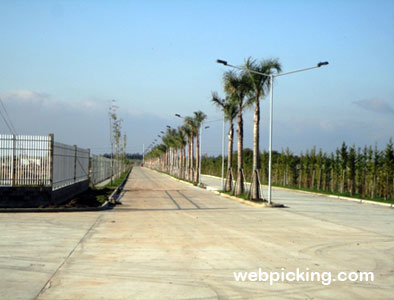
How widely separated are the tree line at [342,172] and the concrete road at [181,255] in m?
18.2

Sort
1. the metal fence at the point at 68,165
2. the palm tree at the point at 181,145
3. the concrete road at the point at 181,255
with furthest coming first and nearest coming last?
the palm tree at the point at 181,145, the metal fence at the point at 68,165, the concrete road at the point at 181,255

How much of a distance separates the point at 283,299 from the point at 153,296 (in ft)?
6.30

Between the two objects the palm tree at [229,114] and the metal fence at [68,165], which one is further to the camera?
the palm tree at [229,114]

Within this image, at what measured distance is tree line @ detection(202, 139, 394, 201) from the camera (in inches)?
1474

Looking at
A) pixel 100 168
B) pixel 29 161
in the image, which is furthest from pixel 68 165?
pixel 100 168

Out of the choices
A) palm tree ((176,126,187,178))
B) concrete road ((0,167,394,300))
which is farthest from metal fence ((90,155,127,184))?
concrete road ((0,167,394,300))

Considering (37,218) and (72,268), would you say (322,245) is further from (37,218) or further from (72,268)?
(37,218)

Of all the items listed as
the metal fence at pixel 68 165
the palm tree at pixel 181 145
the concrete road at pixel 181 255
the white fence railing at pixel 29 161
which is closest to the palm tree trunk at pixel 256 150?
the concrete road at pixel 181 255

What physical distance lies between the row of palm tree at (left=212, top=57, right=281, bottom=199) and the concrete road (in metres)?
10.3

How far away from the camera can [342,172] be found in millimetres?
43594

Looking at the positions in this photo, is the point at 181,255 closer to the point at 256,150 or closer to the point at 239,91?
the point at 256,150

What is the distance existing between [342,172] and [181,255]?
1366 inches

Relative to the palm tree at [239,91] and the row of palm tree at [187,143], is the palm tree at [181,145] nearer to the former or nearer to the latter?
the row of palm tree at [187,143]

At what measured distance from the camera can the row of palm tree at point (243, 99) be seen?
2988 cm
